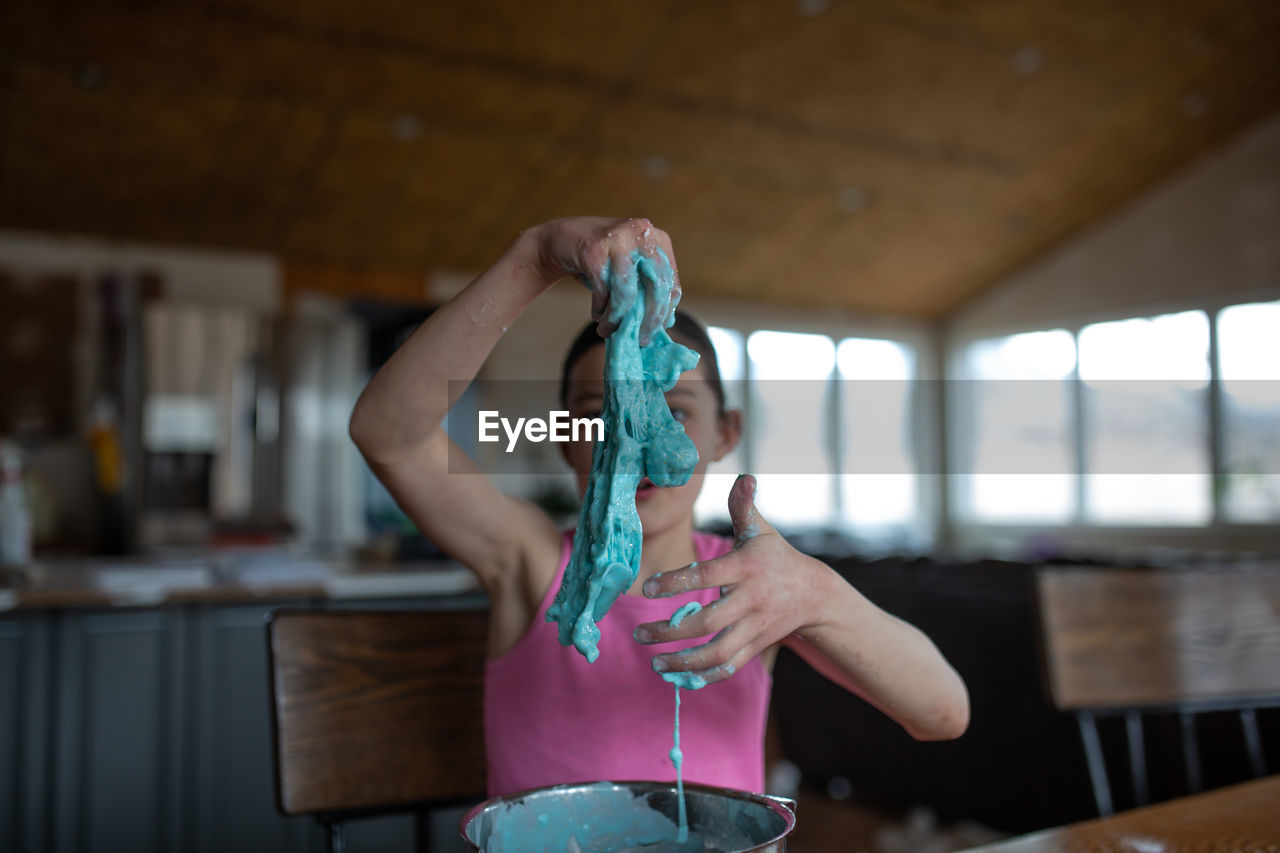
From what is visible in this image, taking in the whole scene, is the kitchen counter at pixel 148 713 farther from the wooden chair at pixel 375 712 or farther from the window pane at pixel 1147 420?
the window pane at pixel 1147 420

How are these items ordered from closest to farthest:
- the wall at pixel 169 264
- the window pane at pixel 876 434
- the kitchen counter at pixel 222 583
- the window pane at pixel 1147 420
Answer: the kitchen counter at pixel 222 583, the wall at pixel 169 264, the window pane at pixel 1147 420, the window pane at pixel 876 434

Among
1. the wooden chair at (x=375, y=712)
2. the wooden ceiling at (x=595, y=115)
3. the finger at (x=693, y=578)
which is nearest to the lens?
the finger at (x=693, y=578)

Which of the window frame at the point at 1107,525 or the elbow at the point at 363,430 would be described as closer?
the elbow at the point at 363,430

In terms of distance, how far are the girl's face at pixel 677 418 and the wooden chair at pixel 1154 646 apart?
515mm

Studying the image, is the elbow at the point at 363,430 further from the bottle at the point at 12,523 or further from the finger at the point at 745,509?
the bottle at the point at 12,523

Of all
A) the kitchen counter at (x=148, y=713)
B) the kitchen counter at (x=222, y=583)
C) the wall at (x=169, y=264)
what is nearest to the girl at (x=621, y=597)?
the kitchen counter at (x=148, y=713)

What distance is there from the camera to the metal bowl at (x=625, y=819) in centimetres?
47

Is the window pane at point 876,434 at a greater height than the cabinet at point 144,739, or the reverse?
the window pane at point 876,434

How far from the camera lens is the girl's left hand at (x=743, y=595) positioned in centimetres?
44

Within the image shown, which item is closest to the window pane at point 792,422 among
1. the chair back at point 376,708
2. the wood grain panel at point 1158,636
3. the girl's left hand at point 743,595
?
the wood grain panel at point 1158,636

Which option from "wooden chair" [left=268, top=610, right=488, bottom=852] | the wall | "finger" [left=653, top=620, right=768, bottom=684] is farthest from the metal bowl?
the wall

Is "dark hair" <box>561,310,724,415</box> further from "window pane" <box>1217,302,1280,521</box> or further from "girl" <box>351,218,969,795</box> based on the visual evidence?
"window pane" <box>1217,302,1280,521</box>

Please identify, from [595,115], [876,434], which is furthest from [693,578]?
[876,434]

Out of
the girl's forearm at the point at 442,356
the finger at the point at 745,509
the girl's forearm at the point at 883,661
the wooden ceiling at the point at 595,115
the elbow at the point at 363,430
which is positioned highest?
the wooden ceiling at the point at 595,115
